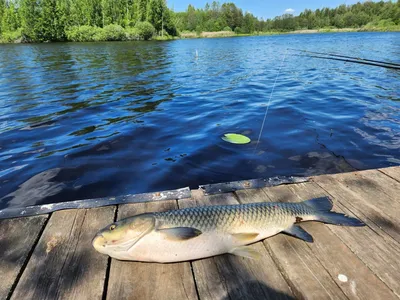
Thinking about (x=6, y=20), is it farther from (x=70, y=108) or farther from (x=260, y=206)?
(x=260, y=206)

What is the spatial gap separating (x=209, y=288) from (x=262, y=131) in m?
6.68

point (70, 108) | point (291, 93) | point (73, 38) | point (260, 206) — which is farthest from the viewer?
point (73, 38)

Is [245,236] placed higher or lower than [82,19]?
lower

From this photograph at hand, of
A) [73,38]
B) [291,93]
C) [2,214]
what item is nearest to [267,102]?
[291,93]

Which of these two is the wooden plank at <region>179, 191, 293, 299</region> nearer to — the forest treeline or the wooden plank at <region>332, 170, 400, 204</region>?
the wooden plank at <region>332, 170, 400, 204</region>

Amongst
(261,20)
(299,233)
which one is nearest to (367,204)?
(299,233)

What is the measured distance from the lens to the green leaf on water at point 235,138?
25.3ft

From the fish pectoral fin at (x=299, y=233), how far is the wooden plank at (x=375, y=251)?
0.34 metres

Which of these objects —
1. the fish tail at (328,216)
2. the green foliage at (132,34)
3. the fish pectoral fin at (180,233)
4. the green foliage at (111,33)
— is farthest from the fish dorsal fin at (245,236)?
the green foliage at (132,34)

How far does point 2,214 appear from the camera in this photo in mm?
3244

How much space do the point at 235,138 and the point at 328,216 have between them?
5040 millimetres

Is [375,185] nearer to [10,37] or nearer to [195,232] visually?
[195,232]

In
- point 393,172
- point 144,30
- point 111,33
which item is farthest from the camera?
point 144,30

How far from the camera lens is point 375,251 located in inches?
102
